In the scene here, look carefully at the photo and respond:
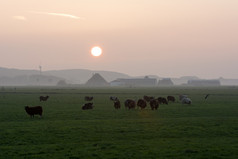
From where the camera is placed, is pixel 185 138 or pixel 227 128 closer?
pixel 185 138

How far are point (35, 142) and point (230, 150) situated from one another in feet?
35.6

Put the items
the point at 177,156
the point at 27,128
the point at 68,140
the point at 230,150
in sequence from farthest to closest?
the point at 27,128 → the point at 68,140 → the point at 230,150 → the point at 177,156

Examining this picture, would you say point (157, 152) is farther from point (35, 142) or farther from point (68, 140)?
point (35, 142)

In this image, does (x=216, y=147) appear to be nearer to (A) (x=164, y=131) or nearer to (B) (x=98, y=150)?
(A) (x=164, y=131)

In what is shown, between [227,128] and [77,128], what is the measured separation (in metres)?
11.0

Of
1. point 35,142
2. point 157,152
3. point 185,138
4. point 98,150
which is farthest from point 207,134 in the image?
point 35,142

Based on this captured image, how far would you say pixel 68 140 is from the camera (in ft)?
61.2

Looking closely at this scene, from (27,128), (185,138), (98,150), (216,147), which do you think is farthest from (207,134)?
(27,128)

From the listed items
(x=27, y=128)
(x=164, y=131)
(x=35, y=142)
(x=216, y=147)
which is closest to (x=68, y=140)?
(x=35, y=142)

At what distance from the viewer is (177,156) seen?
14984mm

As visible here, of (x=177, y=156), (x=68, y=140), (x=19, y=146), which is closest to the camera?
(x=177, y=156)

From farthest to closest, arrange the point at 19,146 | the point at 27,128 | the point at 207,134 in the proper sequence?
the point at 27,128
the point at 207,134
the point at 19,146

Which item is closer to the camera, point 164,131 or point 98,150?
point 98,150

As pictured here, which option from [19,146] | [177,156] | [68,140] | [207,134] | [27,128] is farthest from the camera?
[27,128]
